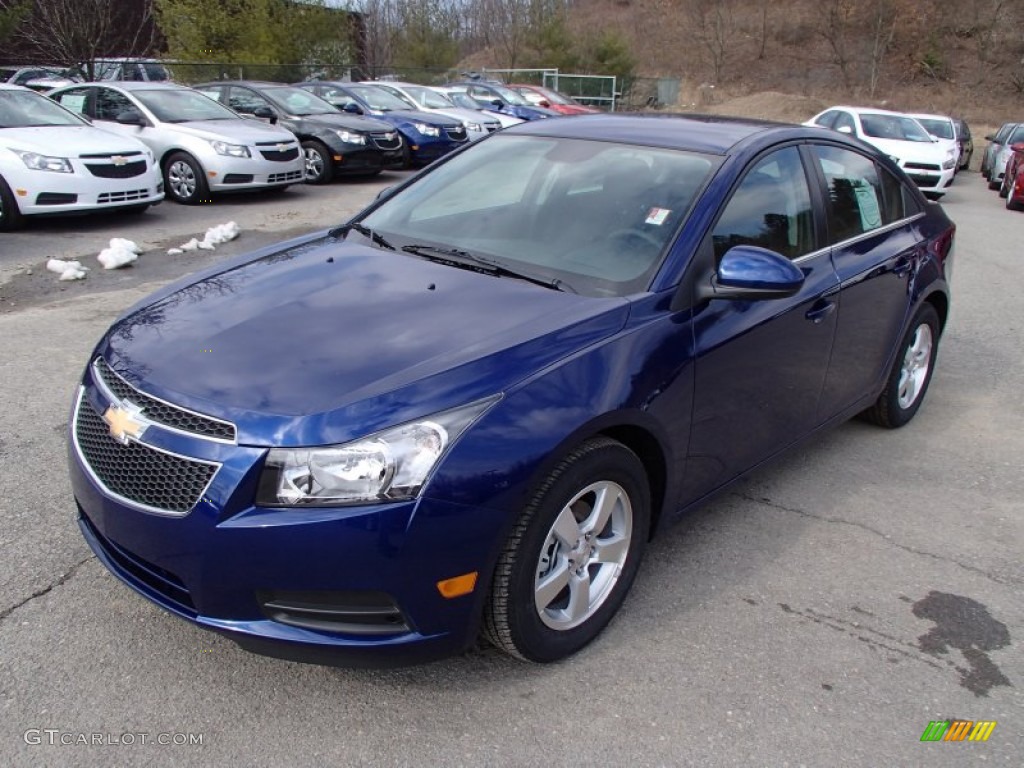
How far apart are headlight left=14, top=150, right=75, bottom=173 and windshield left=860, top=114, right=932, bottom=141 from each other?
1415 centimetres

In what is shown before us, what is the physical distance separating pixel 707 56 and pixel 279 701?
61793mm

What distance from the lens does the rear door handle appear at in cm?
374

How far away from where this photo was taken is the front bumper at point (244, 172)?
1155cm

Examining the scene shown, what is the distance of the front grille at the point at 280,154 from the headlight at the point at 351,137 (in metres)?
1.85

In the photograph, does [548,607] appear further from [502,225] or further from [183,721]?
[502,225]

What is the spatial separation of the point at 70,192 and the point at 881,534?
8797 mm

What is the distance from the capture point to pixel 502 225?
3.65 metres

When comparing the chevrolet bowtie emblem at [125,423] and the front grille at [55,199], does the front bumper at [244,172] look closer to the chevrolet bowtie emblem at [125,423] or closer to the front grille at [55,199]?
the front grille at [55,199]

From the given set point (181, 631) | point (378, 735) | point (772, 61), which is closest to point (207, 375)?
point (181, 631)

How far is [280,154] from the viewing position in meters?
12.1

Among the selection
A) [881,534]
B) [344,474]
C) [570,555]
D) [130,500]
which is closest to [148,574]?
[130,500]

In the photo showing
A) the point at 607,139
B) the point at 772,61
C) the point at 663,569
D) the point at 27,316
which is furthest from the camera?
the point at 772,61

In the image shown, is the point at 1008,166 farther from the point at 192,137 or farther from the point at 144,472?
the point at 144,472

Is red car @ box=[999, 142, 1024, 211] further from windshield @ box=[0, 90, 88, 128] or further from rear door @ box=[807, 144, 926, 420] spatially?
windshield @ box=[0, 90, 88, 128]
